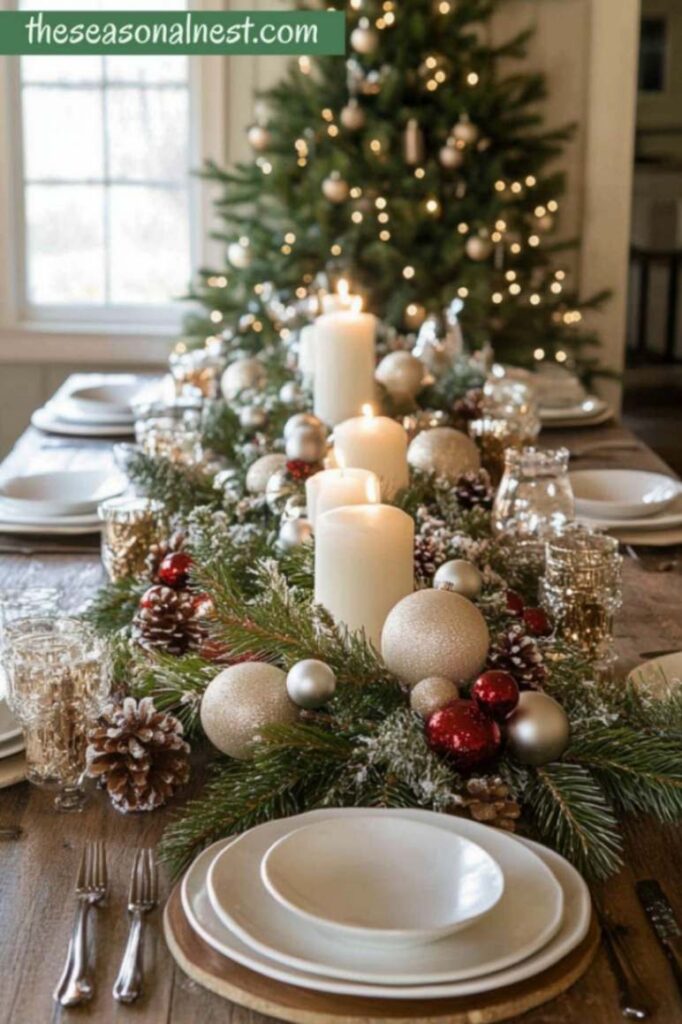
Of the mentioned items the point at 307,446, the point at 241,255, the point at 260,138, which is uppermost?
the point at 260,138

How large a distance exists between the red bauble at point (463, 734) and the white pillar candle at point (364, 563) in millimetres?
182

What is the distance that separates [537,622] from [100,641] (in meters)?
0.42

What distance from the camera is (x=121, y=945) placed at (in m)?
0.96

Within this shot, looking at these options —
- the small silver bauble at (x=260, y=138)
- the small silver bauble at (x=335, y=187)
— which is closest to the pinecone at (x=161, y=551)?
the small silver bauble at (x=335, y=187)

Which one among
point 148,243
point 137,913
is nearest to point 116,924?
point 137,913

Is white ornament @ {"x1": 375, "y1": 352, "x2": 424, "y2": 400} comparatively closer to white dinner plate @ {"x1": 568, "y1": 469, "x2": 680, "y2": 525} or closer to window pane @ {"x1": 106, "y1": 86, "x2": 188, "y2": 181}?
white dinner plate @ {"x1": 568, "y1": 469, "x2": 680, "y2": 525}

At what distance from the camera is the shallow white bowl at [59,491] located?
2.05 meters

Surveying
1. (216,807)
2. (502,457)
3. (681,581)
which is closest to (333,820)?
(216,807)

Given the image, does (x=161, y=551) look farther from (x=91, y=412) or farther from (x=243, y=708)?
(x=91, y=412)

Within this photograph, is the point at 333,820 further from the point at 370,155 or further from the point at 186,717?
the point at 370,155

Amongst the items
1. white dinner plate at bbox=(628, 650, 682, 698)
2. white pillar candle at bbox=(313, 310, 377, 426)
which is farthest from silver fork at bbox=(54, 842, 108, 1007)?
white pillar candle at bbox=(313, 310, 377, 426)

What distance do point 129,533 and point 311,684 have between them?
0.62 m

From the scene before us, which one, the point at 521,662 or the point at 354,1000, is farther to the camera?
the point at 521,662

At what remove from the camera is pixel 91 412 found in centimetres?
281
